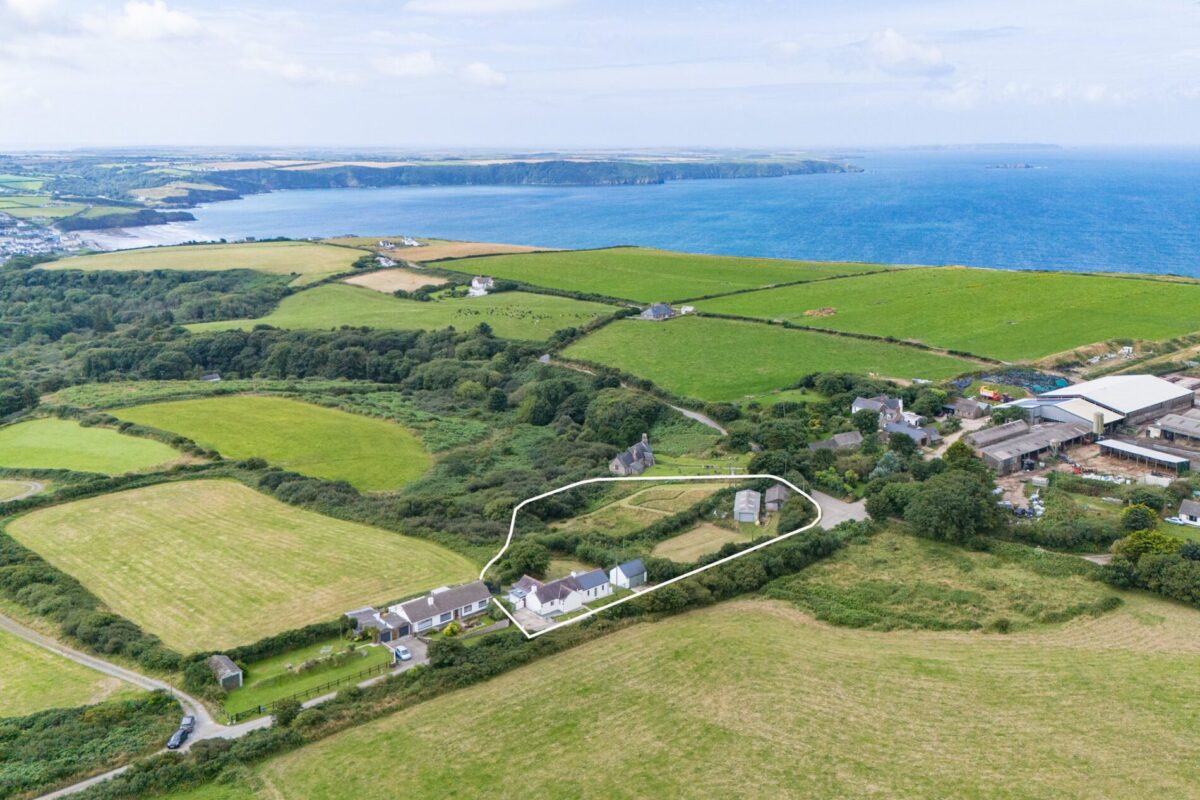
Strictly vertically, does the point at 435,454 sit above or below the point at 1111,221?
below

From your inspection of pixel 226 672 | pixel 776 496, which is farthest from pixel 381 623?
pixel 776 496

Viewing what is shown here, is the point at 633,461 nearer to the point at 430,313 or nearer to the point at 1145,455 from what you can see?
the point at 1145,455

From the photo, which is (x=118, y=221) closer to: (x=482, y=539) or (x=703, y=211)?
(x=703, y=211)

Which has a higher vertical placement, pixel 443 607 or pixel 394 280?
pixel 394 280

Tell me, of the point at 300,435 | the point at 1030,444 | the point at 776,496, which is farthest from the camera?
the point at 300,435

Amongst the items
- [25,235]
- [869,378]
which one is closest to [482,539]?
[869,378]

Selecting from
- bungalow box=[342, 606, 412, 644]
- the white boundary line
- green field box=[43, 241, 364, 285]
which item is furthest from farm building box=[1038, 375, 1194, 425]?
green field box=[43, 241, 364, 285]

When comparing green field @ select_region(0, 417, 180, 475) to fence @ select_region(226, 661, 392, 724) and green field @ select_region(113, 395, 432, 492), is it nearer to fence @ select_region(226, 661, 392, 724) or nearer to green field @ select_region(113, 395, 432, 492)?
green field @ select_region(113, 395, 432, 492)
